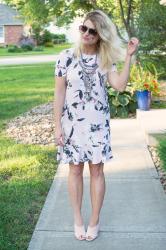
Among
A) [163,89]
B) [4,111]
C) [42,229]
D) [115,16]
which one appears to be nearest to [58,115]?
[42,229]

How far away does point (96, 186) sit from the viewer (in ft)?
14.1

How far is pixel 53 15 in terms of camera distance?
18656 mm

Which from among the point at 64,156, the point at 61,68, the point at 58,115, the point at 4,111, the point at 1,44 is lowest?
the point at 1,44

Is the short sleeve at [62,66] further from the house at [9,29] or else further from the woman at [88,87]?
the house at [9,29]

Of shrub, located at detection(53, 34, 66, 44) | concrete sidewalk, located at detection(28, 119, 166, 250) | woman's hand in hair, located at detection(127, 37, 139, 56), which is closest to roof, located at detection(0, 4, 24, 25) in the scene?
A: shrub, located at detection(53, 34, 66, 44)

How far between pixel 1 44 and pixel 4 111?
55169mm

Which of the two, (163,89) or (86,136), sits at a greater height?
(86,136)

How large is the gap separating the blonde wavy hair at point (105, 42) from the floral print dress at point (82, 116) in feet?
0.19

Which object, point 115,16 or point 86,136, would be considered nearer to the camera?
point 86,136

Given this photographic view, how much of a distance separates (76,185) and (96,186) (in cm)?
16

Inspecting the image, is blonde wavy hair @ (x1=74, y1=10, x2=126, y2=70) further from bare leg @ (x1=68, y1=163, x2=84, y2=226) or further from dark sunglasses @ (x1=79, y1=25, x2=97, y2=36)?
bare leg @ (x1=68, y1=163, x2=84, y2=226)

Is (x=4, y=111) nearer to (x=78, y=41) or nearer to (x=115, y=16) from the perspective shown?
(x=78, y=41)

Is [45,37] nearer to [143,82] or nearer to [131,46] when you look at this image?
[143,82]

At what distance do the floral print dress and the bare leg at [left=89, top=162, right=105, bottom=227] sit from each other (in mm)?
136
